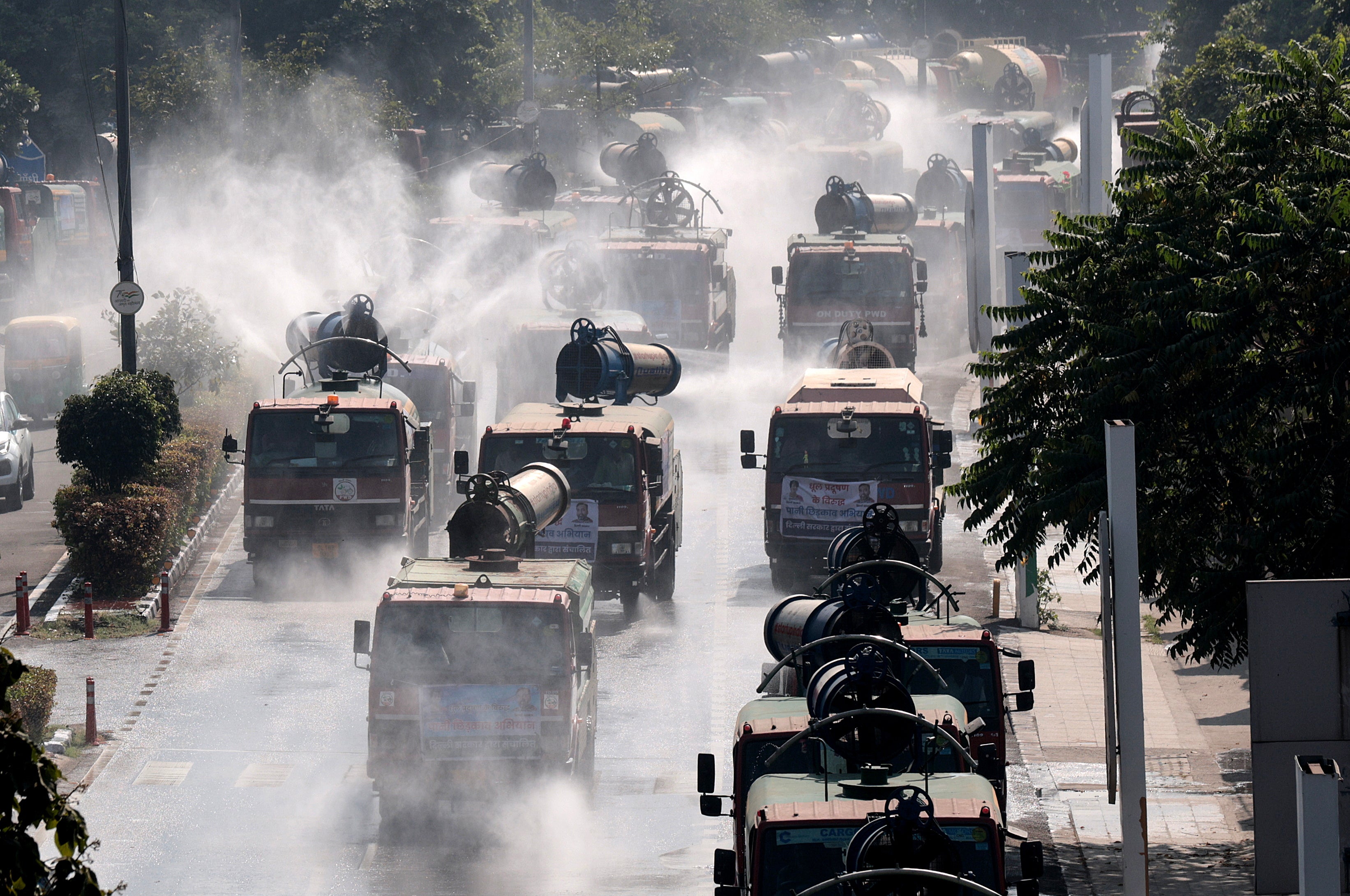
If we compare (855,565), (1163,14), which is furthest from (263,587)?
(1163,14)

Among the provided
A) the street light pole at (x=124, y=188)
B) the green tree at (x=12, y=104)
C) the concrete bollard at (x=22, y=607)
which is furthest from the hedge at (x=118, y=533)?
the green tree at (x=12, y=104)

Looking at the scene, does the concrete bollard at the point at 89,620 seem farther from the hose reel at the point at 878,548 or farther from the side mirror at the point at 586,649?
the hose reel at the point at 878,548

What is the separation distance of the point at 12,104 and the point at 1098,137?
46.0 metres

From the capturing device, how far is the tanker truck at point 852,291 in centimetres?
3416

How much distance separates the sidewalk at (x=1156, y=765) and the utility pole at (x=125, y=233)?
13224 mm

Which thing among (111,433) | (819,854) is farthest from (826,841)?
(111,433)

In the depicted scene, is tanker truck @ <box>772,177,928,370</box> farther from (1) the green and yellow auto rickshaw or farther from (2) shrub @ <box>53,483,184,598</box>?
(2) shrub @ <box>53,483,184,598</box>

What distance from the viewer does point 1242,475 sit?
14.2 meters

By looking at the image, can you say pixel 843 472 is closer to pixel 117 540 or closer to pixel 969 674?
pixel 969 674

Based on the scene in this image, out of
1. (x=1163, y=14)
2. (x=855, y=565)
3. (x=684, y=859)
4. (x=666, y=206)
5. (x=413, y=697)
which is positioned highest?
(x=1163, y=14)

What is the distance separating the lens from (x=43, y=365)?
37406 mm

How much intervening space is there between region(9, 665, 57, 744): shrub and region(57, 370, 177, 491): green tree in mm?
7172

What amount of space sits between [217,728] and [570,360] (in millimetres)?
8100

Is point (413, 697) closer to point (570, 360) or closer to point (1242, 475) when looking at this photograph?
point (1242, 475)
